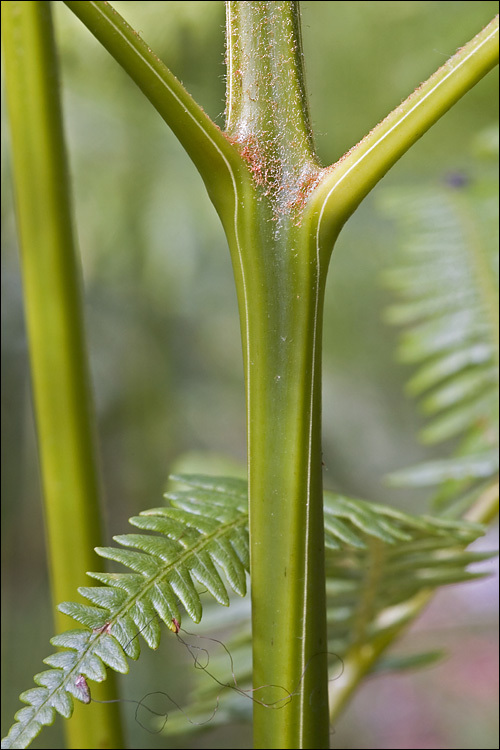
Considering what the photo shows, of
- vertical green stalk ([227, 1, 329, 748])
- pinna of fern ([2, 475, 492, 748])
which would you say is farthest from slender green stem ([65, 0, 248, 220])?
pinna of fern ([2, 475, 492, 748])

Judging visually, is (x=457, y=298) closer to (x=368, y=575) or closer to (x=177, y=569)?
(x=368, y=575)

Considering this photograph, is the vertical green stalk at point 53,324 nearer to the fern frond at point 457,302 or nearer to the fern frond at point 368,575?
the fern frond at point 368,575

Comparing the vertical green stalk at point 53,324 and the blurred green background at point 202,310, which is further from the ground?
the blurred green background at point 202,310

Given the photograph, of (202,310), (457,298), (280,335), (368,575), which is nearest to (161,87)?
(280,335)

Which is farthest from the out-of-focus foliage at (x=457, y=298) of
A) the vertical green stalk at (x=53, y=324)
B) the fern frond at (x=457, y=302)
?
the vertical green stalk at (x=53, y=324)

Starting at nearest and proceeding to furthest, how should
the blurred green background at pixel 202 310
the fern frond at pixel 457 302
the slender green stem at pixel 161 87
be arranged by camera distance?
the slender green stem at pixel 161 87 → the fern frond at pixel 457 302 → the blurred green background at pixel 202 310

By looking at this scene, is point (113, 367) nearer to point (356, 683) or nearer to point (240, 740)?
point (240, 740)

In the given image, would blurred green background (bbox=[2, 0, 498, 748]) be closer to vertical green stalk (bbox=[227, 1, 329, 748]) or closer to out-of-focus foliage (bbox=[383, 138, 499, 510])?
out-of-focus foliage (bbox=[383, 138, 499, 510])
